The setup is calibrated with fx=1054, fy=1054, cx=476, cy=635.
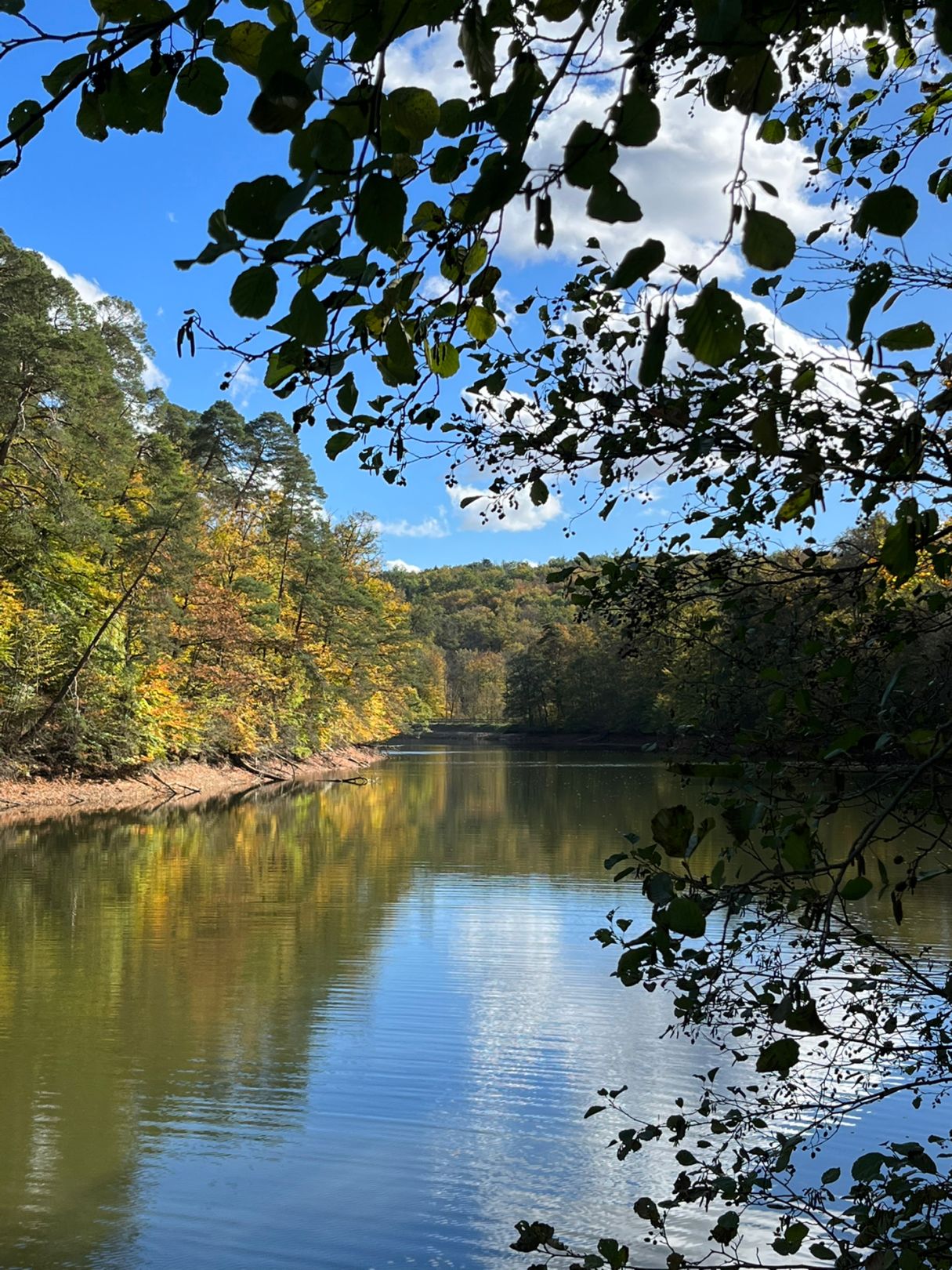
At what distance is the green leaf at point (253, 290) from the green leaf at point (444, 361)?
510 millimetres

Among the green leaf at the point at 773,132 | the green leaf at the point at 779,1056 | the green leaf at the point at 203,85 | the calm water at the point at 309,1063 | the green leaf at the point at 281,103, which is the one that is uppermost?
the green leaf at the point at 773,132

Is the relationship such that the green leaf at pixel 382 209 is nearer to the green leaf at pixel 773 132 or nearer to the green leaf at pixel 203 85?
the green leaf at pixel 203 85

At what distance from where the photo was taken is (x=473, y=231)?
1.25 m

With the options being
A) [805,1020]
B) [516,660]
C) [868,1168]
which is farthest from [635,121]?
[516,660]

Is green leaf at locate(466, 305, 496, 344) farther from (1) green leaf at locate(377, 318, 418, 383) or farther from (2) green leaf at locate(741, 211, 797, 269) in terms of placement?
(2) green leaf at locate(741, 211, 797, 269)

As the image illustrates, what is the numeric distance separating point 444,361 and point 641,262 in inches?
20.8

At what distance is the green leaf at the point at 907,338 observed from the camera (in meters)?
1.20

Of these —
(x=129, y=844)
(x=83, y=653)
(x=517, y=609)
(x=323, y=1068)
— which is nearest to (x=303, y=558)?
(x=83, y=653)

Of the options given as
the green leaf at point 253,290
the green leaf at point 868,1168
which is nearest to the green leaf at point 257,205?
the green leaf at point 253,290

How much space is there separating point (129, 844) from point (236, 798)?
9843 mm

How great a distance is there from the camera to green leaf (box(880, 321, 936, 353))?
1.20 meters

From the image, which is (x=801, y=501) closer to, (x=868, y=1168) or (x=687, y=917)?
(x=687, y=917)

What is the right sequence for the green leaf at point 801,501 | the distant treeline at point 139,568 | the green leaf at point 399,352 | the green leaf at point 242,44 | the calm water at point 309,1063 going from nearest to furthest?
the green leaf at point 242,44, the green leaf at point 399,352, the green leaf at point 801,501, the calm water at point 309,1063, the distant treeline at point 139,568

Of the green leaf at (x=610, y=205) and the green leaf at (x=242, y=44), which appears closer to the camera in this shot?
the green leaf at (x=610, y=205)
